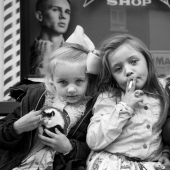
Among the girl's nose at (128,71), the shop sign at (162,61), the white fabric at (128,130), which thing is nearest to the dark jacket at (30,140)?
the white fabric at (128,130)

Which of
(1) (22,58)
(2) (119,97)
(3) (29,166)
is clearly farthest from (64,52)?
(1) (22,58)

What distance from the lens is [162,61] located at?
333 cm

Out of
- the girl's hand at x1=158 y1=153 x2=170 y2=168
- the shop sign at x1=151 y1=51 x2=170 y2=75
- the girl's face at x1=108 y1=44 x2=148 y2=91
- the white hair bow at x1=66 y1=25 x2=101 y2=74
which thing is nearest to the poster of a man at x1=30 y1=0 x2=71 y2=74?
the shop sign at x1=151 y1=51 x2=170 y2=75

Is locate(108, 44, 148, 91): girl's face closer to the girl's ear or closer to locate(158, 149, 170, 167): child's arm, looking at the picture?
locate(158, 149, 170, 167): child's arm

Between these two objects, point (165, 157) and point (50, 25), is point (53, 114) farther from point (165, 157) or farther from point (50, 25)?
point (50, 25)

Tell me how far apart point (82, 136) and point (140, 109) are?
0.37 m

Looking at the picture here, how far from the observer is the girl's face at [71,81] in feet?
5.49

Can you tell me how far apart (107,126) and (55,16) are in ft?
6.49

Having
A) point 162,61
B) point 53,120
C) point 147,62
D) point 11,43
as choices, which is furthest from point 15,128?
point 162,61

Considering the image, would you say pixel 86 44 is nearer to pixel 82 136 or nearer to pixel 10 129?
pixel 82 136

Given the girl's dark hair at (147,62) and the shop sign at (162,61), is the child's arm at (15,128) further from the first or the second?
the shop sign at (162,61)

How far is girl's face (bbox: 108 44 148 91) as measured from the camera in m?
1.59

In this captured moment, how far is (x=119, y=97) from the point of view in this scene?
173cm

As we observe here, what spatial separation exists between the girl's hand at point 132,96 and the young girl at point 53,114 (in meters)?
0.26
